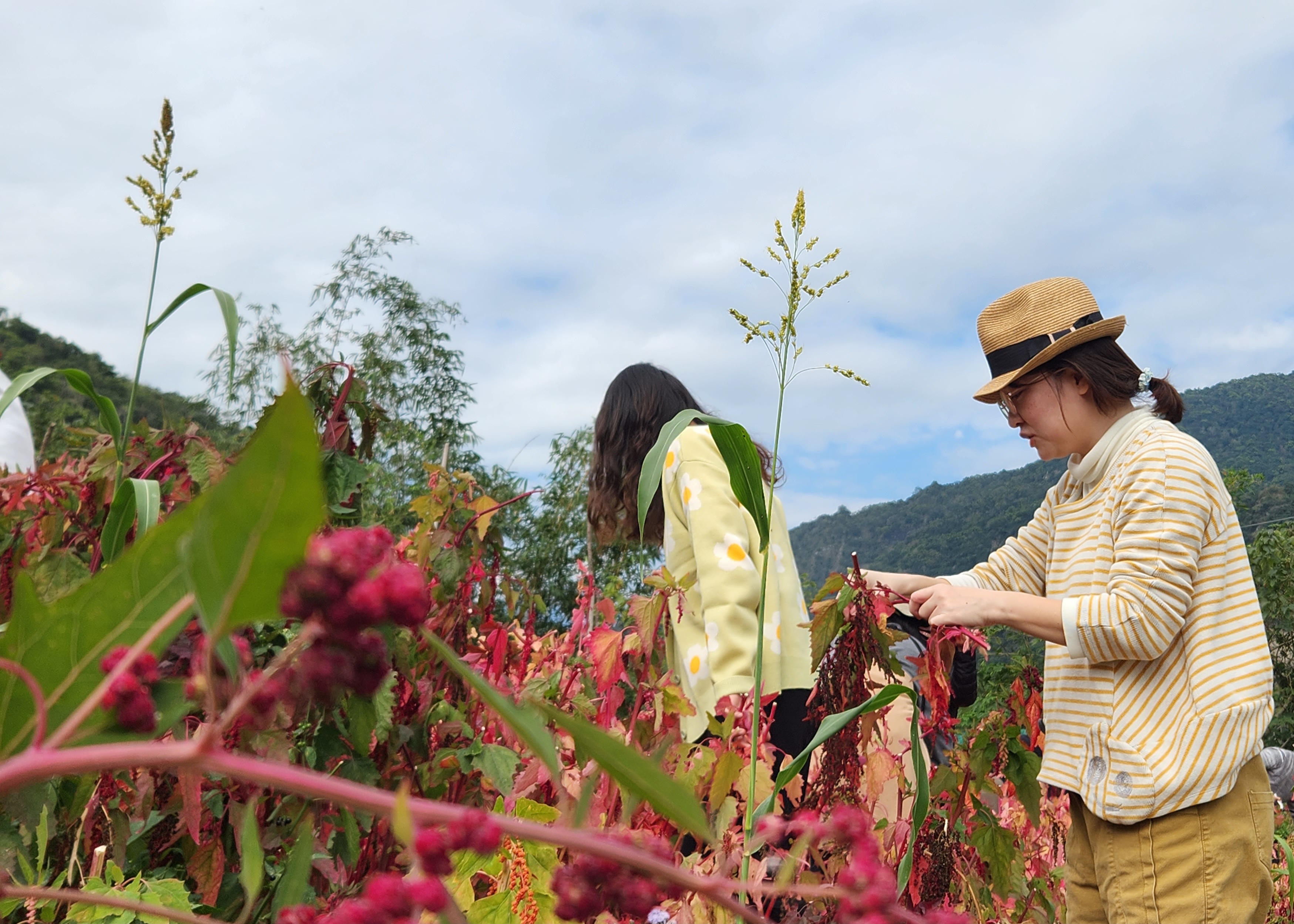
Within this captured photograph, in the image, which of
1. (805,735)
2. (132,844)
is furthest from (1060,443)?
(132,844)

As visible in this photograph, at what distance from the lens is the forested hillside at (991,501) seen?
1933 cm

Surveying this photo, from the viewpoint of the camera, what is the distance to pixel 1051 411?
2002 millimetres

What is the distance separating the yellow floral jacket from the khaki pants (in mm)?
716

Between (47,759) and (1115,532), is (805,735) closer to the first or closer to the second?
(1115,532)

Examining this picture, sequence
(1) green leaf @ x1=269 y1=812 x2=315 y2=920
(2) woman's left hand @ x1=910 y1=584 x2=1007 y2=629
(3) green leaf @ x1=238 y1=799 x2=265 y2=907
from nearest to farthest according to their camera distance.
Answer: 1. (3) green leaf @ x1=238 y1=799 x2=265 y2=907
2. (1) green leaf @ x1=269 y1=812 x2=315 y2=920
3. (2) woman's left hand @ x1=910 y1=584 x2=1007 y2=629

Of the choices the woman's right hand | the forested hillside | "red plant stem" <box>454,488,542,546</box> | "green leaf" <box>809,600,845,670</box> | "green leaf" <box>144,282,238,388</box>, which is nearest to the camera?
"green leaf" <box>144,282,238,388</box>

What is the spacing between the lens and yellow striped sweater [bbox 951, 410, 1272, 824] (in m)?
1.65

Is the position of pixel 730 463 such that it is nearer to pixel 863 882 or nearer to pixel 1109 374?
pixel 863 882

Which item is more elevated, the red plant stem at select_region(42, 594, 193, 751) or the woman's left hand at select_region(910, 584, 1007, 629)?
the woman's left hand at select_region(910, 584, 1007, 629)

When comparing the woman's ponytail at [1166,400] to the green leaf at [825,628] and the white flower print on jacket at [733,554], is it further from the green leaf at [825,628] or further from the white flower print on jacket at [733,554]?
the green leaf at [825,628]

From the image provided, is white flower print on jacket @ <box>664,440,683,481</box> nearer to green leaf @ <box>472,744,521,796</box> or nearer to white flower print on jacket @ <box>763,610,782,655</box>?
white flower print on jacket @ <box>763,610,782,655</box>

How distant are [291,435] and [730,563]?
191 centimetres

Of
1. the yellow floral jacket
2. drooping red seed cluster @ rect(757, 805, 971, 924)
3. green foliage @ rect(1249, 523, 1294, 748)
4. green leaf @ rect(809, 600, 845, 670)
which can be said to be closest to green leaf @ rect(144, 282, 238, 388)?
drooping red seed cluster @ rect(757, 805, 971, 924)

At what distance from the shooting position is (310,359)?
1144 cm
